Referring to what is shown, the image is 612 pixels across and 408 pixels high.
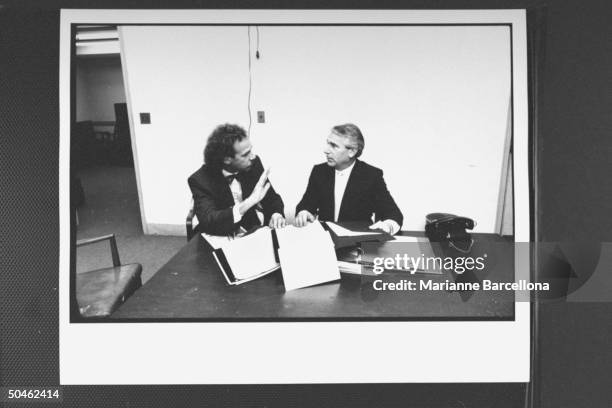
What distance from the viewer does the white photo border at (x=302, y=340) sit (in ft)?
5.37

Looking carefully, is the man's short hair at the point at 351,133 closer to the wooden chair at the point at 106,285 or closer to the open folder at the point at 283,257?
the open folder at the point at 283,257

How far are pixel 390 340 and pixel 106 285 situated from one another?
3.83 feet

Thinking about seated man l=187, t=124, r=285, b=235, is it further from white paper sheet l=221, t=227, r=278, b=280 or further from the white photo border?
the white photo border

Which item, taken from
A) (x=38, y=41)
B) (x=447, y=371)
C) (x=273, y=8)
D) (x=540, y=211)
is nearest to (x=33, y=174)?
(x=38, y=41)

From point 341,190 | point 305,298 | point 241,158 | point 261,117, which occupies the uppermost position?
point 261,117

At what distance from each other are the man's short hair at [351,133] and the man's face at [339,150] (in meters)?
0.01

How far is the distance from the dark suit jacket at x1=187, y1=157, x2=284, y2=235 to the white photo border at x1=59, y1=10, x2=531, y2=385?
395mm

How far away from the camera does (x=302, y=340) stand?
1.66 m

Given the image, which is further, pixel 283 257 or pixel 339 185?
pixel 339 185

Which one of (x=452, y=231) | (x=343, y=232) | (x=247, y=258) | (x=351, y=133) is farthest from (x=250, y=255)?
(x=452, y=231)

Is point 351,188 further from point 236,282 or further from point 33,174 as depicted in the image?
point 33,174

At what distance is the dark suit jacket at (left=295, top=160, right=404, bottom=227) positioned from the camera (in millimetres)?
1691

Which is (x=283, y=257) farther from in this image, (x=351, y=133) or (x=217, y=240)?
(x=351, y=133)

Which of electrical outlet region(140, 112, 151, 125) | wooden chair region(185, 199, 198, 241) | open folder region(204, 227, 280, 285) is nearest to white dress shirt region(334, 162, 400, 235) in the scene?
open folder region(204, 227, 280, 285)
